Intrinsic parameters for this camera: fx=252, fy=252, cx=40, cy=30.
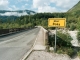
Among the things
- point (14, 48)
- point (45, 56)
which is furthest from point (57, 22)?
point (14, 48)

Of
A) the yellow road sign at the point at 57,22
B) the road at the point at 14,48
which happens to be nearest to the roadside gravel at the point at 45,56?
the road at the point at 14,48

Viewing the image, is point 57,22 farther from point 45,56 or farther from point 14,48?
point 14,48

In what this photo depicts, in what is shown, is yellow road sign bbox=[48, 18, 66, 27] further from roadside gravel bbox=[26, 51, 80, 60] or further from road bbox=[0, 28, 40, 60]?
road bbox=[0, 28, 40, 60]

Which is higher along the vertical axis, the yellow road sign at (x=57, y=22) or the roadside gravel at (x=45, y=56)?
the yellow road sign at (x=57, y=22)

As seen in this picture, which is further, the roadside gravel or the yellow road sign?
the yellow road sign

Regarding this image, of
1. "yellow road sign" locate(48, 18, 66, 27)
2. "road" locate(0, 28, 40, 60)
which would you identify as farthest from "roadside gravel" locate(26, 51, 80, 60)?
"yellow road sign" locate(48, 18, 66, 27)

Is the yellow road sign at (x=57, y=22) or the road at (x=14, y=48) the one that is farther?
the yellow road sign at (x=57, y=22)

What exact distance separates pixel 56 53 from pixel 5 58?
4102 millimetres

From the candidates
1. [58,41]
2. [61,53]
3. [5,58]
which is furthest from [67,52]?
[5,58]

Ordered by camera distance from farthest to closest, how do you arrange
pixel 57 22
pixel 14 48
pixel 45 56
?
pixel 14 48 < pixel 57 22 < pixel 45 56

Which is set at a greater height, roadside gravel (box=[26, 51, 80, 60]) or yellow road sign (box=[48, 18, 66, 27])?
yellow road sign (box=[48, 18, 66, 27])

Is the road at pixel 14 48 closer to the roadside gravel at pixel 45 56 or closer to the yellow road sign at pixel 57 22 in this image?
the roadside gravel at pixel 45 56

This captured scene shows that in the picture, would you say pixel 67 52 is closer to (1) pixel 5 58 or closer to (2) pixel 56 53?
(2) pixel 56 53

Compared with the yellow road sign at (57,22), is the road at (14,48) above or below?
below
